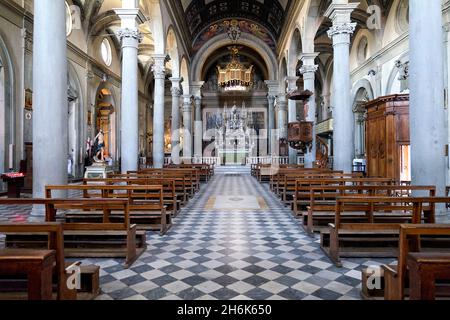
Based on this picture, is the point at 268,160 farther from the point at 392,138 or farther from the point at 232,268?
the point at 232,268

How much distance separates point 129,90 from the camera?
33.2 feet

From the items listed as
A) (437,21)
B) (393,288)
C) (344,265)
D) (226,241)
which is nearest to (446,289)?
(393,288)

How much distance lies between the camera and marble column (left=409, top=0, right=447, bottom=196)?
5379mm

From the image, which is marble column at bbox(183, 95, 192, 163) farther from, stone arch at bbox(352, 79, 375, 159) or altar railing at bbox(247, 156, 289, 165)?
stone arch at bbox(352, 79, 375, 159)

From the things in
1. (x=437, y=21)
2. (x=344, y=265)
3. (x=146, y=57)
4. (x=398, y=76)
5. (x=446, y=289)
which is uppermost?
(x=146, y=57)

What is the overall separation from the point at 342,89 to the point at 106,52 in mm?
17131

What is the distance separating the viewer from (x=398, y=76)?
15.0 metres

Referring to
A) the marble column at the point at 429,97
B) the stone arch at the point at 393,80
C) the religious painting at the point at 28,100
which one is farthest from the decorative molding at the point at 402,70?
the religious painting at the point at 28,100

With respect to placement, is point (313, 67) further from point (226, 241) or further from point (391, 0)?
point (226, 241)

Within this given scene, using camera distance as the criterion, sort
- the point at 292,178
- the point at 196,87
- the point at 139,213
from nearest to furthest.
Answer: the point at 139,213
the point at 292,178
the point at 196,87

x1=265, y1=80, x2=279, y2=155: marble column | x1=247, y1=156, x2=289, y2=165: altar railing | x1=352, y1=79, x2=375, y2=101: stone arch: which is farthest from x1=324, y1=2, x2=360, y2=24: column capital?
x1=265, y1=80, x2=279, y2=155: marble column

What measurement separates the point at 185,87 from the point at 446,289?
2496cm

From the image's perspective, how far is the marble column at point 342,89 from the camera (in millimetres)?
9953

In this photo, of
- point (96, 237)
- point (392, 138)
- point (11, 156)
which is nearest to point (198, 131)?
point (11, 156)
